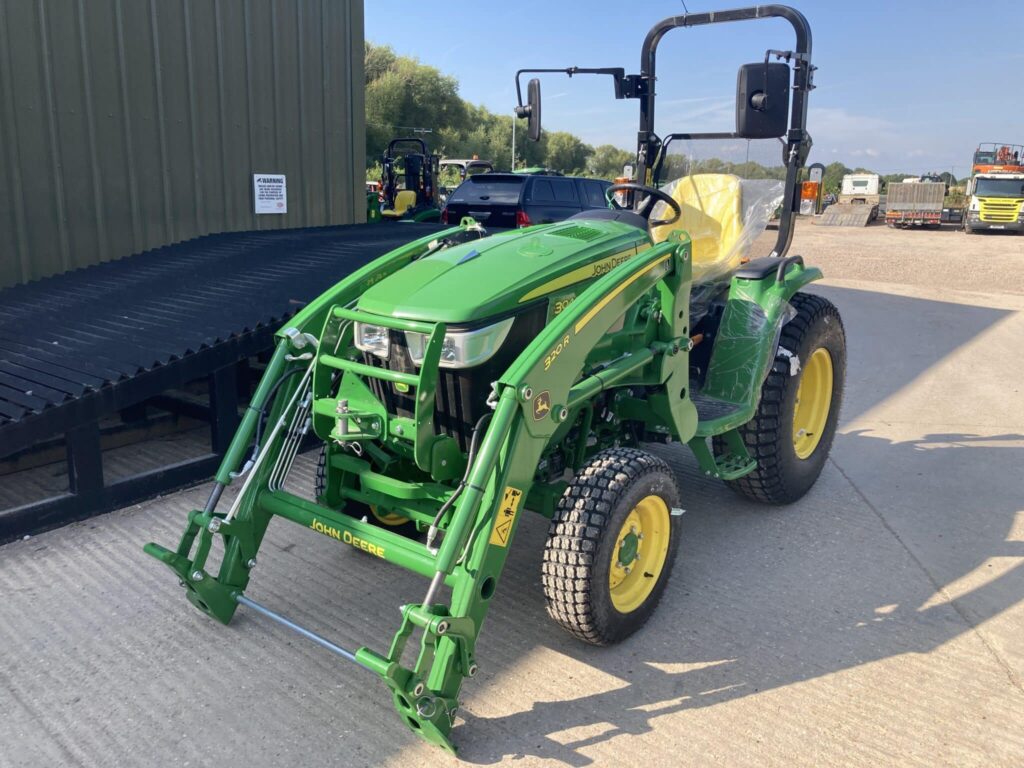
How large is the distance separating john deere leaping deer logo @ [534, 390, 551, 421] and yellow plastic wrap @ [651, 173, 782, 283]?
186cm

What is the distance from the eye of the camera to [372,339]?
295 cm

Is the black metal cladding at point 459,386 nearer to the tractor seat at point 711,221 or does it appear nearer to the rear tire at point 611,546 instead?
the rear tire at point 611,546

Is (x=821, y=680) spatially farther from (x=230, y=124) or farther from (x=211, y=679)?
(x=230, y=124)

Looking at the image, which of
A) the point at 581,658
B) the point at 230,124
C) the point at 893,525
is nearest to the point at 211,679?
the point at 581,658

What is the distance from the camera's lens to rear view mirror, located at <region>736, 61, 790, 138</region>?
3430 mm

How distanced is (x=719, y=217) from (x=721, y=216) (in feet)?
0.04

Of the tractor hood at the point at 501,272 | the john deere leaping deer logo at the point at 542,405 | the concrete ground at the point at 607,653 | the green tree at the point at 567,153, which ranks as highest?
the green tree at the point at 567,153

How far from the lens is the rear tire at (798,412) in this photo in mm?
3924

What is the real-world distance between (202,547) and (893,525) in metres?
3.19

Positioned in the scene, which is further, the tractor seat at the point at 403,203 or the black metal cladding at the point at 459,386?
the tractor seat at the point at 403,203

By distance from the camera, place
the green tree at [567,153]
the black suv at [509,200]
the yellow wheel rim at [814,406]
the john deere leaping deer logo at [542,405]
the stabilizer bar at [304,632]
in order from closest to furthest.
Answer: the stabilizer bar at [304,632]
the john deere leaping deer logo at [542,405]
the yellow wheel rim at [814,406]
the black suv at [509,200]
the green tree at [567,153]

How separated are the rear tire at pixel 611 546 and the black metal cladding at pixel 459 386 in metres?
0.43

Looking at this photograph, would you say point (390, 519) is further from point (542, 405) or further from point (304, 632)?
point (542, 405)

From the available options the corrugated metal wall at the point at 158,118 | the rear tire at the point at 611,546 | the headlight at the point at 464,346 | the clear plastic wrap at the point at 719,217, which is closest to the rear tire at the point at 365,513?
the headlight at the point at 464,346
